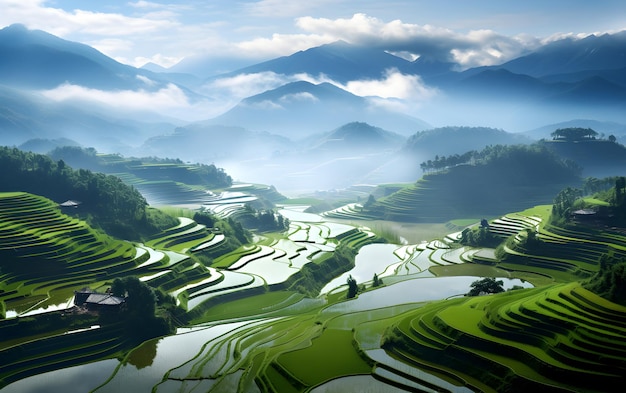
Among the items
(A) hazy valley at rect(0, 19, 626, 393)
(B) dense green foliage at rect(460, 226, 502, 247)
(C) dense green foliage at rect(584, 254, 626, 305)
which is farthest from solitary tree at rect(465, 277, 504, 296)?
(B) dense green foliage at rect(460, 226, 502, 247)

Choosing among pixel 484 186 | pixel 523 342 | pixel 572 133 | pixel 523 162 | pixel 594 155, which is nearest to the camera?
pixel 523 342

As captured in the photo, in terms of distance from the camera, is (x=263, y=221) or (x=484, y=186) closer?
(x=263, y=221)

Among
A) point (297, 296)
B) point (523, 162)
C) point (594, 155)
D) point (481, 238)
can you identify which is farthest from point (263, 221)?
point (594, 155)

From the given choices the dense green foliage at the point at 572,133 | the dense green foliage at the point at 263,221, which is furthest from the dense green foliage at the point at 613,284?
the dense green foliage at the point at 572,133

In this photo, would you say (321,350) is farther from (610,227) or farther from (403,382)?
(610,227)

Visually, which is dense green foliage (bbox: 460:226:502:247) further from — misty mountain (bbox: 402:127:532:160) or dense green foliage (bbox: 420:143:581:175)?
misty mountain (bbox: 402:127:532:160)

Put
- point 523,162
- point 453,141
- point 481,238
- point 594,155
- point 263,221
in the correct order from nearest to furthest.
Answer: point 481,238
point 263,221
point 523,162
point 594,155
point 453,141

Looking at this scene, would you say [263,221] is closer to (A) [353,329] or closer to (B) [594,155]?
(A) [353,329]
